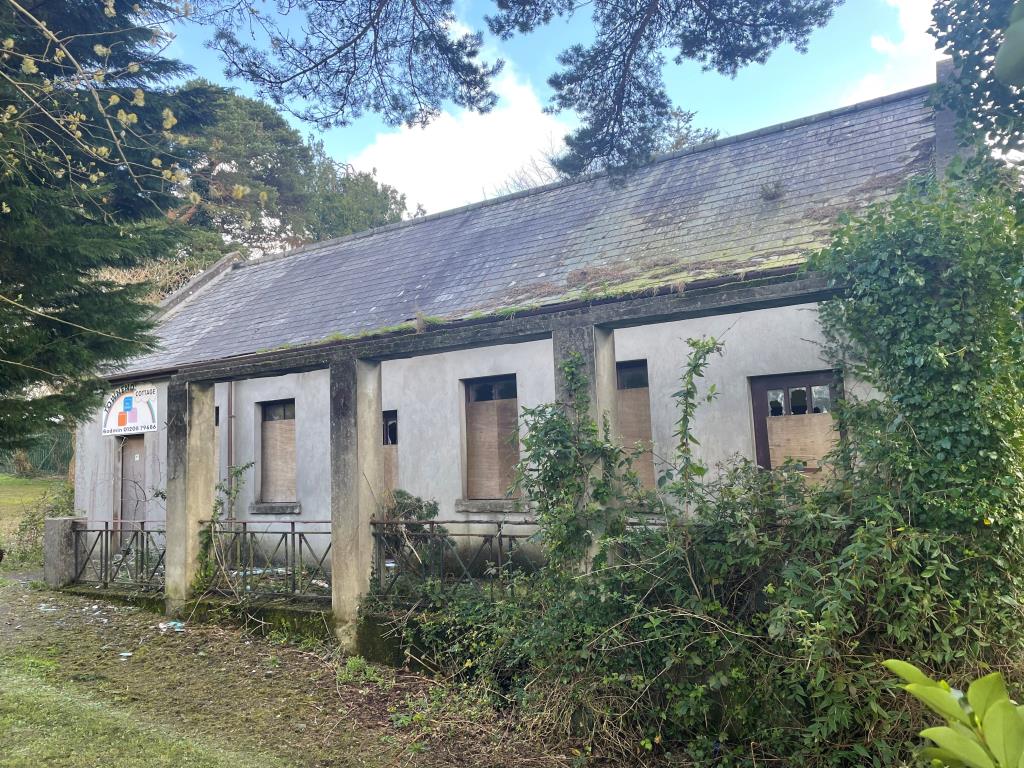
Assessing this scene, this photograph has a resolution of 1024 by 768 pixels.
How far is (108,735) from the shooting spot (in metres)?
5.54

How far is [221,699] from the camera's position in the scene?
644 cm

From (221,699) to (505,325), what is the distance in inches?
161

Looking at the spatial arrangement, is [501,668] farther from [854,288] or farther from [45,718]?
[854,288]

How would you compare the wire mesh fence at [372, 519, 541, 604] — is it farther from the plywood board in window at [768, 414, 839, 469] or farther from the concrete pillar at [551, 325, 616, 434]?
the plywood board in window at [768, 414, 839, 469]

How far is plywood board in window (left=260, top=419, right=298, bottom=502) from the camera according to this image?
1305cm

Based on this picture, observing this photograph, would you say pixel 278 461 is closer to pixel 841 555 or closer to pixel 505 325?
pixel 505 325

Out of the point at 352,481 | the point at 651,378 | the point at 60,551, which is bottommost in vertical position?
the point at 60,551

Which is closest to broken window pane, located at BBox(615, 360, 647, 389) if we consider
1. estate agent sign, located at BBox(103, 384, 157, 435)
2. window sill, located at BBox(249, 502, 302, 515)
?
window sill, located at BBox(249, 502, 302, 515)

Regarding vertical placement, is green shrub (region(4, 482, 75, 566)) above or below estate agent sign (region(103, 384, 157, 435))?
below

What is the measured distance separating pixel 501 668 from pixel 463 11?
5.18 meters

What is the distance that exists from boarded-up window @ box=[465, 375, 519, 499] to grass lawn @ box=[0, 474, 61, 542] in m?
11.4

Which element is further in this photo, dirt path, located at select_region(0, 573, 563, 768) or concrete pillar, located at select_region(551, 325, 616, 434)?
concrete pillar, located at select_region(551, 325, 616, 434)

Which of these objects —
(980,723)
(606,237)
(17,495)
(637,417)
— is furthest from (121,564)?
(17,495)

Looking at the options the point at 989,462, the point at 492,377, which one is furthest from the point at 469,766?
the point at 492,377
